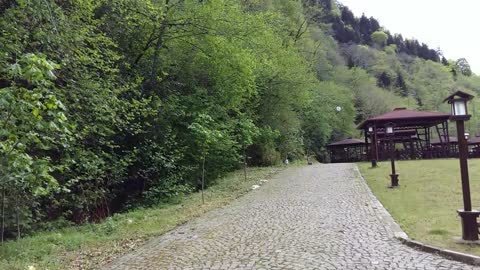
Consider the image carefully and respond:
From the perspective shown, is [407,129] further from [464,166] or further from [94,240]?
[94,240]

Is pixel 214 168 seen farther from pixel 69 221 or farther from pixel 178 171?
pixel 69 221

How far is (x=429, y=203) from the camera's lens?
9.80m

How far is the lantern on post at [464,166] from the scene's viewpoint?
609 cm

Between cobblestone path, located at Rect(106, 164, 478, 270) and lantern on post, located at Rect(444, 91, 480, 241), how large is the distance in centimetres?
87

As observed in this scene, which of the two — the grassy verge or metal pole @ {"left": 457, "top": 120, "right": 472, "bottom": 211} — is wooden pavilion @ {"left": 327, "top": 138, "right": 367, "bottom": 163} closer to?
the grassy verge

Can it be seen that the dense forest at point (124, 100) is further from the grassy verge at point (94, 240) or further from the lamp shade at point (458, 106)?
the lamp shade at point (458, 106)

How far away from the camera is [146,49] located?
47.5ft

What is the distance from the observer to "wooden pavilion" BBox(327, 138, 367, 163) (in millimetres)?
39531

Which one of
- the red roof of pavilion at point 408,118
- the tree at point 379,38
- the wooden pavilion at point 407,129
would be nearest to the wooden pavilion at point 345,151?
the wooden pavilion at point 407,129

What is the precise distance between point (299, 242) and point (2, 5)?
7414 mm

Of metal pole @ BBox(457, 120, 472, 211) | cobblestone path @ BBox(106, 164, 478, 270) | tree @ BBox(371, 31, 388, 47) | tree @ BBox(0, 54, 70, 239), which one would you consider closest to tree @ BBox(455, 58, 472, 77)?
tree @ BBox(371, 31, 388, 47)

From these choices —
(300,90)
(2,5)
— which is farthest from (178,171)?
(300,90)

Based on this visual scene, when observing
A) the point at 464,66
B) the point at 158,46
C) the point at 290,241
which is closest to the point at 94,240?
the point at 290,241

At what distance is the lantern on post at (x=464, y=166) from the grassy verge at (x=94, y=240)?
5.43 metres
